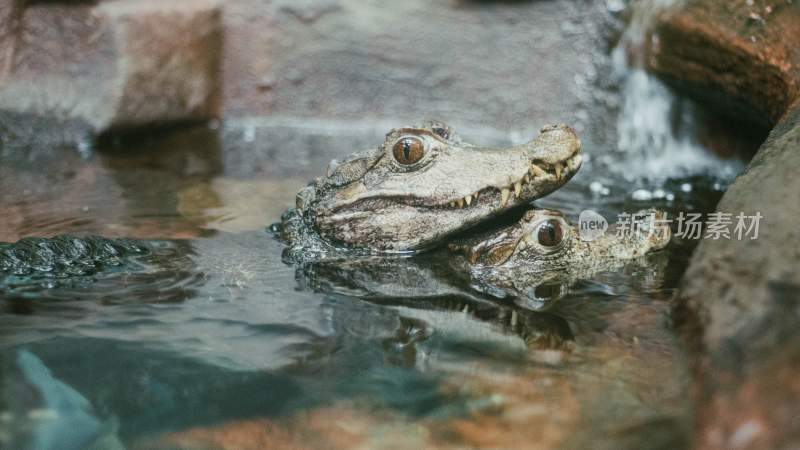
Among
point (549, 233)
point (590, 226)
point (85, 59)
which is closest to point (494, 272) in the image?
point (549, 233)

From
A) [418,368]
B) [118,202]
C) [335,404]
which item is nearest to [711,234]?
[418,368]

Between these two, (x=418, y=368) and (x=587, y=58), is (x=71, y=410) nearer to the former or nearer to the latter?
(x=418, y=368)

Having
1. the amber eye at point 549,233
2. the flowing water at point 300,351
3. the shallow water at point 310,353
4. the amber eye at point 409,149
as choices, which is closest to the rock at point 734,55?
the flowing water at point 300,351

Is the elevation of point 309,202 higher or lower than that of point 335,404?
higher

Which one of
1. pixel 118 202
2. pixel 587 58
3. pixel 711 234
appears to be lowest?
pixel 118 202

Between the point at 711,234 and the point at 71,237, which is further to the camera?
the point at 71,237

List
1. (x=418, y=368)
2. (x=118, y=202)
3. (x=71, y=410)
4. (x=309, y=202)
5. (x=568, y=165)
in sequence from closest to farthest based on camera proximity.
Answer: (x=71, y=410) → (x=418, y=368) → (x=568, y=165) → (x=309, y=202) → (x=118, y=202)
